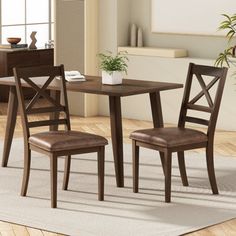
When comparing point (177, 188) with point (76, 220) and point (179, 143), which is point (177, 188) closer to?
point (179, 143)

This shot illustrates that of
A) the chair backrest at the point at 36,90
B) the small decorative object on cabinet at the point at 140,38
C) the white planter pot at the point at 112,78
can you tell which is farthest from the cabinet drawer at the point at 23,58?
the chair backrest at the point at 36,90

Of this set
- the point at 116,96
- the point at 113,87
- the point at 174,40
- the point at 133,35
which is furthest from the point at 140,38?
the point at 116,96

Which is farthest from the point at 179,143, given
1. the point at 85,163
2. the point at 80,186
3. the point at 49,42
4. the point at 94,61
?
the point at 49,42

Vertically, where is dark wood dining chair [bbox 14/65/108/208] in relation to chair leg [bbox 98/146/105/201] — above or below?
above

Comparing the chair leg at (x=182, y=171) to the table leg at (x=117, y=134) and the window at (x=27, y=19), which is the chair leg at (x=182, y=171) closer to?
the table leg at (x=117, y=134)

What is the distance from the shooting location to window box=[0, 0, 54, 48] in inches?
440

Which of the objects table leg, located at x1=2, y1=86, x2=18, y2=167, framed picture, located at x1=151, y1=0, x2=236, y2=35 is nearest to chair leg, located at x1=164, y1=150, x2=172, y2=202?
table leg, located at x1=2, y1=86, x2=18, y2=167

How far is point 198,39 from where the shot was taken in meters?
8.64

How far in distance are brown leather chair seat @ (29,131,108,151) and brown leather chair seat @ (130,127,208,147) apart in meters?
0.31

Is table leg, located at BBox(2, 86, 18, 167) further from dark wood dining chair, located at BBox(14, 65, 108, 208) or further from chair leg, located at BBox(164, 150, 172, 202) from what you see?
chair leg, located at BBox(164, 150, 172, 202)

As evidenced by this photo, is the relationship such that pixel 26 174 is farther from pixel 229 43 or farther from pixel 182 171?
pixel 229 43

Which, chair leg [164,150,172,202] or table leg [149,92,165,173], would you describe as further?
table leg [149,92,165,173]

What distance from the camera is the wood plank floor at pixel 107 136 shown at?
481 centimetres

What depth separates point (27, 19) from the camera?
37.3ft
